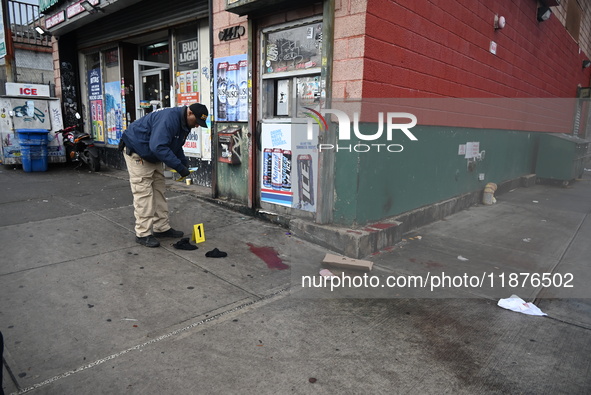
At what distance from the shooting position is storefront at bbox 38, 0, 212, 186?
307 inches

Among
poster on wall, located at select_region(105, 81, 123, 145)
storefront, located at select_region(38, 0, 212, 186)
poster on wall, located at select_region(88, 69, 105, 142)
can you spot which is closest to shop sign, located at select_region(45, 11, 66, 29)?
storefront, located at select_region(38, 0, 212, 186)

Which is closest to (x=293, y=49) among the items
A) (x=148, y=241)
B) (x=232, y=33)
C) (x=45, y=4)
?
(x=232, y=33)

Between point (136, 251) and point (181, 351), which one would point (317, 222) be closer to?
point (136, 251)

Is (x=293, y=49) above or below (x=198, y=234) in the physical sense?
above

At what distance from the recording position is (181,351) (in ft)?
8.69

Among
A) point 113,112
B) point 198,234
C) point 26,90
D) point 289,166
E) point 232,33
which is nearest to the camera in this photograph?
point 198,234

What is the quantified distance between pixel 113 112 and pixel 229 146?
18.6 ft

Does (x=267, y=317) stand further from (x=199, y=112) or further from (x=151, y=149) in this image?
(x=199, y=112)

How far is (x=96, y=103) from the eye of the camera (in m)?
11.1

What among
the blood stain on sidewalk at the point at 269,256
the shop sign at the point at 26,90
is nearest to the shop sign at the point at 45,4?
the shop sign at the point at 26,90

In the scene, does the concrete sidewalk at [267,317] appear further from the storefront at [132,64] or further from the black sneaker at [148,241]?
the storefront at [132,64]

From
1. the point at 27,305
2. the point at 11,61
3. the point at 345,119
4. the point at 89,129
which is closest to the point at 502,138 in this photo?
the point at 345,119

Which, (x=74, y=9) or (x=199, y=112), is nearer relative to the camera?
(x=199, y=112)

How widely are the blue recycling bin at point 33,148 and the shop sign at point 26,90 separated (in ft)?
4.09
